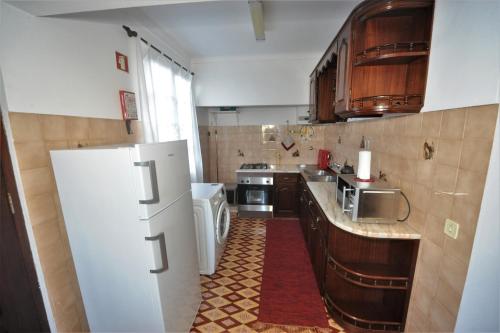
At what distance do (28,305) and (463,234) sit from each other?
8.34ft

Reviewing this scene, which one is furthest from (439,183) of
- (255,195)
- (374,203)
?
(255,195)

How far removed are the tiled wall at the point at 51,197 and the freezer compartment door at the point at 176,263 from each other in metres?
0.67

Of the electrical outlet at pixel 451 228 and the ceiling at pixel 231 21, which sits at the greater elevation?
the ceiling at pixel 231 21

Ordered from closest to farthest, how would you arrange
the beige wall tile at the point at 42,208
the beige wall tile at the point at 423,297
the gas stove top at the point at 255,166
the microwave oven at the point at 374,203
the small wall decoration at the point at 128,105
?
the beige wall tile at the point at 42,208
the beige wall tile at the point at 423,297
the microwave oven at the point at 374,203
the small wall decoration at the point at 128,105
the gas stove top at the point at 255,166

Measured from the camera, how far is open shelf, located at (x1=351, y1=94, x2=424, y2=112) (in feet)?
4.82

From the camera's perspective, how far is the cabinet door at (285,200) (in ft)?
12.0

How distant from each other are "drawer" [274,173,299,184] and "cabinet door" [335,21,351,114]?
1744 millimetres

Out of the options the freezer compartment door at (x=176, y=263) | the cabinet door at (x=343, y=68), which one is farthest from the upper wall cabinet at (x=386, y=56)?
the freezer compartment door at (x=176, y=263)

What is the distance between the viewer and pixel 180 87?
118 inches

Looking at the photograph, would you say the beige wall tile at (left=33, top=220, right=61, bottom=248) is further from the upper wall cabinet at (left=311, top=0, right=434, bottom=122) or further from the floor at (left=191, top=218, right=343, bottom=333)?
the upper wall cabinet at (left=311, top=0, right=434, bottom=122)

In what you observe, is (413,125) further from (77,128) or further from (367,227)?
(77,128)

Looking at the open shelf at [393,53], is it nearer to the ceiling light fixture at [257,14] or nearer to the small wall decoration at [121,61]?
the ceiling light fixture at [257,14]

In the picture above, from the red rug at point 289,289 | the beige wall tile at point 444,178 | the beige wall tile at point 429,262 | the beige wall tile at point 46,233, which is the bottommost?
the red rug at point 289,289

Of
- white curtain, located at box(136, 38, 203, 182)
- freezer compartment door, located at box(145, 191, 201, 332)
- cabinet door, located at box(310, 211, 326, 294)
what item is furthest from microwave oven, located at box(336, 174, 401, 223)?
white curtain, located at box(136, 38, 203, 182)
